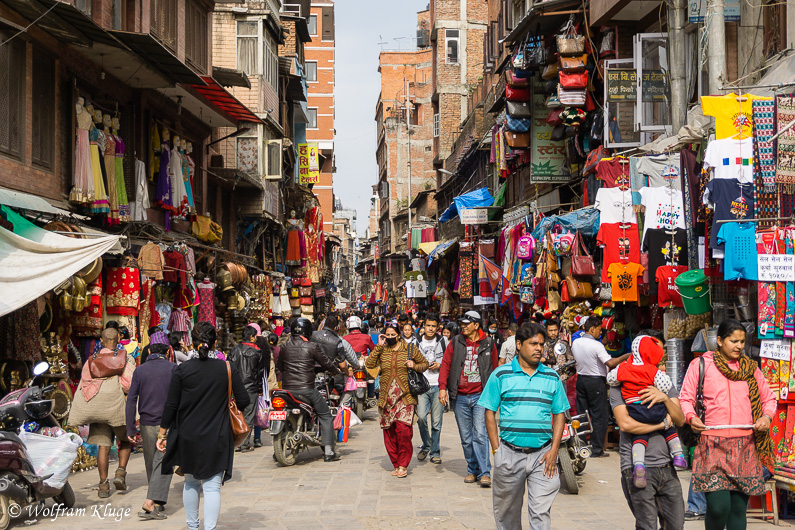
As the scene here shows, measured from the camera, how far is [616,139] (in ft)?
47.5

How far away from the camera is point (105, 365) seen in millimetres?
9195

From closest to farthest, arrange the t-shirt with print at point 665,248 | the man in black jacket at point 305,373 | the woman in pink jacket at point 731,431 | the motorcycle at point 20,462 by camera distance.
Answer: the woman in pink jacket at point 731,431
the motorcycle at point 20,462
the t-shirt with print at point 665,248
the man in black jacket at point 305,373

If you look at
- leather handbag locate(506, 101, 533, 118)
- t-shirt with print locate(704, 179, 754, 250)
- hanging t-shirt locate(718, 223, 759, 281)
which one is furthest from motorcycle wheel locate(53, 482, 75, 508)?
leather handbag locate(506, 101, 533, 118)

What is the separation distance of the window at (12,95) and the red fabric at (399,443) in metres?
6.58

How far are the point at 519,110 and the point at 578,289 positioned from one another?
261 inches

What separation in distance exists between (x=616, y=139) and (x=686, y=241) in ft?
13.1

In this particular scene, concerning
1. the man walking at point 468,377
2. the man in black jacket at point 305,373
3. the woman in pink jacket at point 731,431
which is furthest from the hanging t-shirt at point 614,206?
the woman in pink jacket at point 731,431

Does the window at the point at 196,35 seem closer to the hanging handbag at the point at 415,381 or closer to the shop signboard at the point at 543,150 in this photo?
the shop signboard at the point at 543,150

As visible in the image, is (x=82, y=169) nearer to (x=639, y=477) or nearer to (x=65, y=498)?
(x=65, y=498)

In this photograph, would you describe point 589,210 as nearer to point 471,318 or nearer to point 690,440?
point 471,318

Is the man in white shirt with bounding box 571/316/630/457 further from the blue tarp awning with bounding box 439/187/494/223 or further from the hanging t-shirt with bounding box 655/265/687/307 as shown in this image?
the blue tarp awning with bounding box 439/187/494/223

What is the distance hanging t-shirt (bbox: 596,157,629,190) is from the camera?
12.6m

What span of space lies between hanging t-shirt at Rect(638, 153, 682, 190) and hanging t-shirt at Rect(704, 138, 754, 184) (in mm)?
1613

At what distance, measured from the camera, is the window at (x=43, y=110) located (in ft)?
39.6
